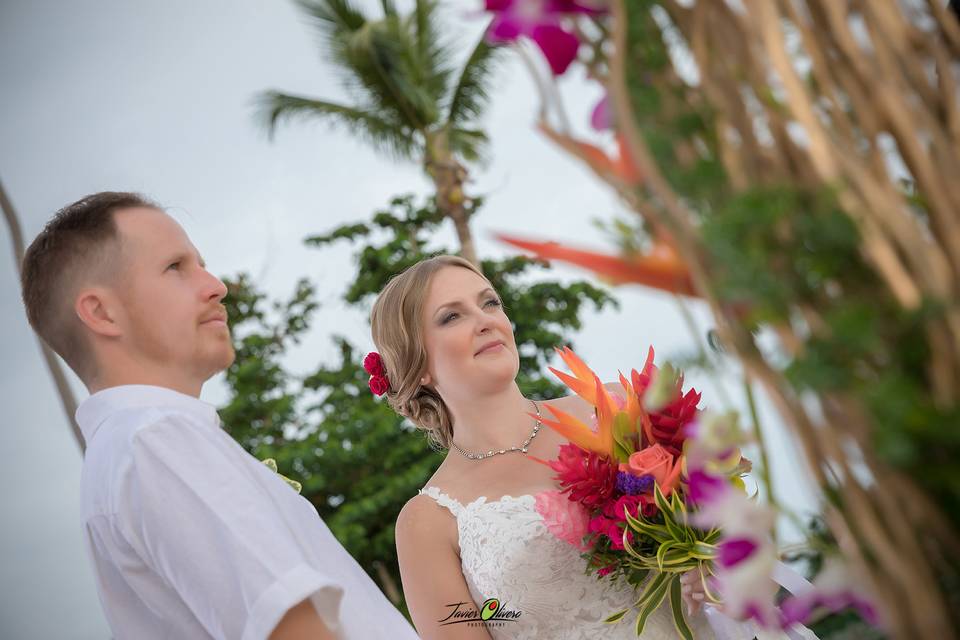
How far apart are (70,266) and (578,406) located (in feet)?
6.82

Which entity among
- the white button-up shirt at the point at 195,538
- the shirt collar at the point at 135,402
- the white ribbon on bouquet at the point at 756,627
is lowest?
the white ribbon on bouquet at the point at 756,627

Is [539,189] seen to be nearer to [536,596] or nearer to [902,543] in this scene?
[536,596]

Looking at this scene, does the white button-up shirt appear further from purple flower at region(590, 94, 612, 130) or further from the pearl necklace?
the pearl necklace

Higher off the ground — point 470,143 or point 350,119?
point 350,119

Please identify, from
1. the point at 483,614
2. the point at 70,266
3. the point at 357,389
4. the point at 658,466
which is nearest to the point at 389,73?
the point at 357,389

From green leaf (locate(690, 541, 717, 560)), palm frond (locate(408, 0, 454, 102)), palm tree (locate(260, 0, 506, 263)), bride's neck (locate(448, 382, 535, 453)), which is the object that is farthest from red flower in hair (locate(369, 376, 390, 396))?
palm frond (locate(408, 0, 454, 102))

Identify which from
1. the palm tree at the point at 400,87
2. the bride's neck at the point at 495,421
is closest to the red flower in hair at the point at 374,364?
the bride's neck at the point at 495,421

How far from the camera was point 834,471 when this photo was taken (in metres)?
0.67

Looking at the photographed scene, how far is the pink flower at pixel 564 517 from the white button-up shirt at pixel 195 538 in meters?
1.04

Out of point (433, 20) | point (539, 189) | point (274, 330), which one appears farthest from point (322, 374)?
point (433, 20)

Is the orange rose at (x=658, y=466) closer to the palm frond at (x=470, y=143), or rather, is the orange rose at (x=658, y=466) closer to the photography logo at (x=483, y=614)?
the photography logo at (x=483, y=614)

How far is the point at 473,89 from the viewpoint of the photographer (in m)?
12.8

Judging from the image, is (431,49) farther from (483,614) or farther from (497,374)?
(483,614)

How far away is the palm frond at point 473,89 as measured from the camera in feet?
41.3
